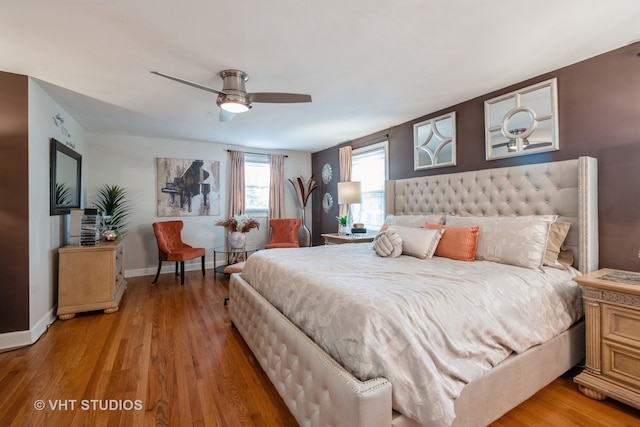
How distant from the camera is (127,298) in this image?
3.86m

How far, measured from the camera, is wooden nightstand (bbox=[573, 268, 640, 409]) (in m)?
1.71

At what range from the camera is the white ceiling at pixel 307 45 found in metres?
1.75

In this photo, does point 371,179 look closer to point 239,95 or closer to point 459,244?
point 459,244

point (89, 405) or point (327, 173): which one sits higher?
point (327, 173)

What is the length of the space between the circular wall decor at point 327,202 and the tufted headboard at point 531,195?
7.35 feet

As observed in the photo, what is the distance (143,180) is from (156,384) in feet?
13.3

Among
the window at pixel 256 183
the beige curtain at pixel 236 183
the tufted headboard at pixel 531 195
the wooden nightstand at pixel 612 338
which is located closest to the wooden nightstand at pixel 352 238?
the tufted headboard at pixel 531 195

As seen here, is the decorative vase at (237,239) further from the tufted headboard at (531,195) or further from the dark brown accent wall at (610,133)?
the dark brown accent wall at (610,133)

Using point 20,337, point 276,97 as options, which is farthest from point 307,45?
point 20,337

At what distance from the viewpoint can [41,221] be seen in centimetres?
286

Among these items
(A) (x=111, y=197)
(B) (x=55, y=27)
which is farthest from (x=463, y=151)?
(A) (x=111, y=197)

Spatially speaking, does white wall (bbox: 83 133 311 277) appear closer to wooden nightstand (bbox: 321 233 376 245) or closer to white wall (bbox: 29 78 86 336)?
white wall (bbox: 29 78 86 336)

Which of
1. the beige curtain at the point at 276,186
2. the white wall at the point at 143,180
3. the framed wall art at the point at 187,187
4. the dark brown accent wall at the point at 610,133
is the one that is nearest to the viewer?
the dark brown accent wall at the point at 610,133

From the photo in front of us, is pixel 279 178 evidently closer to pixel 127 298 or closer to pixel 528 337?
pixel 127 298
